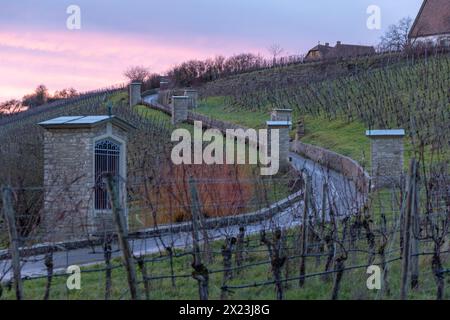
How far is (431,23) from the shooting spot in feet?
164

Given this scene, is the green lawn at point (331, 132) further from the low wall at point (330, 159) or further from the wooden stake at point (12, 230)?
the wooden stake at point (12, 230)

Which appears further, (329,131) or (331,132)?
(329,131)

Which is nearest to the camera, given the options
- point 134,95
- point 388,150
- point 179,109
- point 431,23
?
point 388,150

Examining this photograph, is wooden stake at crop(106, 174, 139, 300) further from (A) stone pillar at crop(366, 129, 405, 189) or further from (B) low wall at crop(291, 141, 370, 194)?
(A) stone pillar at crop(366, 129, 405, 189)

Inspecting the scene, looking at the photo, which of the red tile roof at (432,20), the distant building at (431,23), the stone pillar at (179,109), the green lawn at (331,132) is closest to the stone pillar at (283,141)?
the green lawn at (331,132)

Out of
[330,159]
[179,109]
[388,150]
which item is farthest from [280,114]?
[388,150]

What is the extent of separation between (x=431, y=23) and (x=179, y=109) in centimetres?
2743

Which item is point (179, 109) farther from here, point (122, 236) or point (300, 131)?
point (122, 236)

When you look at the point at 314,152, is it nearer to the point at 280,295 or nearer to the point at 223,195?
the point at 223,195

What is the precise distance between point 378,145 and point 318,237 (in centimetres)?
835

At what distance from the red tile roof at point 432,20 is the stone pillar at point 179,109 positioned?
82.7 ft

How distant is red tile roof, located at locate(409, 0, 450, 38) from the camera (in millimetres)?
48656

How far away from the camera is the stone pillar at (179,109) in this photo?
31.0 metres

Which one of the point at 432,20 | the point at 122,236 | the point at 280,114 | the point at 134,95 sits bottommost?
the point at 122,236
